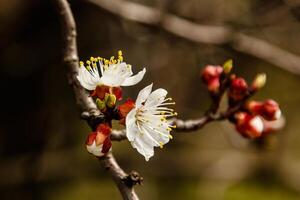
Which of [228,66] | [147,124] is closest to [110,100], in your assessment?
[147,124]

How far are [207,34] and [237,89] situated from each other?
1.19 m

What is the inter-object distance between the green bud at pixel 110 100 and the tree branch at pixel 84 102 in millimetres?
34

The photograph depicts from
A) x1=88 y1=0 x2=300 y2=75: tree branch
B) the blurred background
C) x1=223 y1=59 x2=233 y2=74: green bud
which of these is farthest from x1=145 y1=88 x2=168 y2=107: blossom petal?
the blurred background

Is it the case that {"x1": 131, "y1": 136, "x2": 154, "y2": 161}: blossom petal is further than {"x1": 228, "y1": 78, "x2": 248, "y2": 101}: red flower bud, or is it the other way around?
{"x1": 228, "y1": 78, "x2": 248, "y2": 101}: red flower bud

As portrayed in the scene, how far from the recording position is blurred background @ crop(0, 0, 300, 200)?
3213 millimetres

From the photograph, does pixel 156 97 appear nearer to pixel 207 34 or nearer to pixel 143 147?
pixel 143 147

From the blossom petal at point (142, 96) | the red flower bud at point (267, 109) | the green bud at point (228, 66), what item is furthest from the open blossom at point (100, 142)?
the red flower bud at point (267, 109)

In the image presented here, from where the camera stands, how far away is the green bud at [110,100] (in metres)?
1.25

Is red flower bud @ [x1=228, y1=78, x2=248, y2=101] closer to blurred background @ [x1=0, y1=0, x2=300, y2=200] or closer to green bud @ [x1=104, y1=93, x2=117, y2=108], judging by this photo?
green bud @ [x1=104, y1=93, x2=117, y2=108]

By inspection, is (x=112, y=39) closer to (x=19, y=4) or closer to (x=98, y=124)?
(x=19, y=4)

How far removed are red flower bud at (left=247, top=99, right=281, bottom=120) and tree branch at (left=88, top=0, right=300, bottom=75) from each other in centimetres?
95

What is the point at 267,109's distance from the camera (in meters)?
1.66

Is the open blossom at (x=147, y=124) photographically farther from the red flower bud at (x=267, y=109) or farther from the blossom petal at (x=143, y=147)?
the red flower bud at (x=267, y=109)

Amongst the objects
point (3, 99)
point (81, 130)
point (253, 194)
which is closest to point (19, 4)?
point (3, 99)
